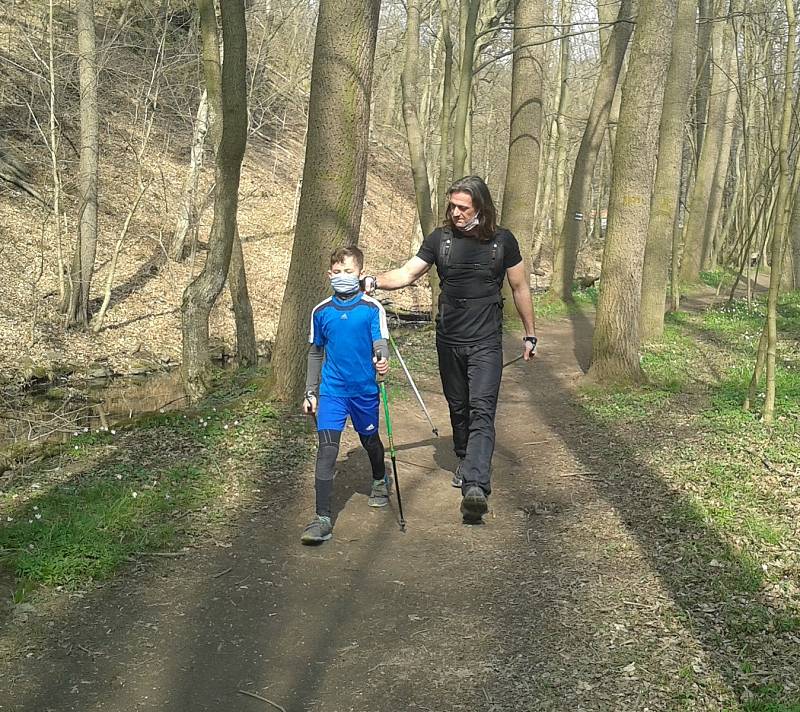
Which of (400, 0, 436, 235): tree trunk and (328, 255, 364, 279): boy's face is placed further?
(400, 0, 436, 235): tree trunk

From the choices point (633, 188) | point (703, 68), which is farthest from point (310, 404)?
point (703, 68)

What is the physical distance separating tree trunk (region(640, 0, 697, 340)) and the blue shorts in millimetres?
8296

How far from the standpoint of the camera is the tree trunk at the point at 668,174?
1265cm

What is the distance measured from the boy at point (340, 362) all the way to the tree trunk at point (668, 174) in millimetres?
8319

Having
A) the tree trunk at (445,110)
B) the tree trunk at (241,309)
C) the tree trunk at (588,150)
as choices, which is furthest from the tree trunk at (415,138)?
the tree trunk at (241,309)

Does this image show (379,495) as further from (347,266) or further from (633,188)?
(633,188)

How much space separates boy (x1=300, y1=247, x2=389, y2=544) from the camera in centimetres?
550

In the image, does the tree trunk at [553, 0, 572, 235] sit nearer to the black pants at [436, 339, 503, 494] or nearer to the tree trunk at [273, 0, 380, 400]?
the tree trunk at [273, 0, 380, 400]

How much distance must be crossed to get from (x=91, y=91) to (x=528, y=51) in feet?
28.4

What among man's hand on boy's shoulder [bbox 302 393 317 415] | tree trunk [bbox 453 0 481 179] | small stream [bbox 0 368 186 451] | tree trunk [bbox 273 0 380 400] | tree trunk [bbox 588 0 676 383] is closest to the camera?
man's hand on boy's shoulder [bbox 302 393 317 415]

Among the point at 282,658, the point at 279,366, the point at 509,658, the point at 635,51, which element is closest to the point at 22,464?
the point at 279,366

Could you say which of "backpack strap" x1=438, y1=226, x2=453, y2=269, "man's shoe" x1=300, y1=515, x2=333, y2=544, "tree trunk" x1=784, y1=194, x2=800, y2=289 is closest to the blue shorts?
"man's shoe" x1=300, y1=515, x2=333, y2=544

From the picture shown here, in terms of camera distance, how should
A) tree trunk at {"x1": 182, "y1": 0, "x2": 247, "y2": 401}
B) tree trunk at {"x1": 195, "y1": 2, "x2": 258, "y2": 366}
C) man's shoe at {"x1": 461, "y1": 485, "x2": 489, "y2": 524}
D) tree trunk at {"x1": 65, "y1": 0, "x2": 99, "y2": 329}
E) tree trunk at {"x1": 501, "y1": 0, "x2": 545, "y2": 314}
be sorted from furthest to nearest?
tree trunk at {"x1": 65, "y1": 0, "x2": 99, "y2": 329}
tree trunk at {"x1": 501, "y1": 0, "x2": 545, "y2": 314}
tree trunk at {"x1": 195, "y1": 2, "x2": 258, "y2": 366}
tree trunk at {"x1": 182, "y1": 0, "x2": 247, "y2": 401}
man's shoe at {"x1": 461, "y1": 485, "x2": 489, "y2": 524}

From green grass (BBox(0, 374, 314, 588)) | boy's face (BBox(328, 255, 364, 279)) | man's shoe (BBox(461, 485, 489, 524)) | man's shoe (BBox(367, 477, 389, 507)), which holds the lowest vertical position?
green grass (BBox(0, 374, 314, 588))
